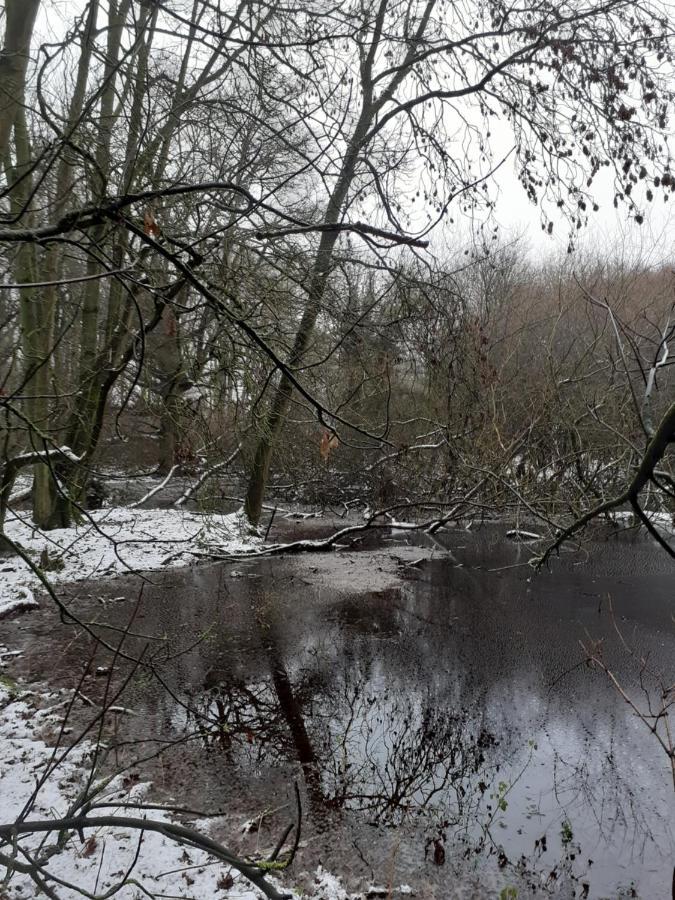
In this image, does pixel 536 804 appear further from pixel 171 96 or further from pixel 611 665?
pixel 171 96

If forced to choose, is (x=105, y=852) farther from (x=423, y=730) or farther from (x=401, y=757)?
(x=423, y=730)

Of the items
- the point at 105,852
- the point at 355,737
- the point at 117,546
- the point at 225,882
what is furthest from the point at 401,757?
the point at 117,546

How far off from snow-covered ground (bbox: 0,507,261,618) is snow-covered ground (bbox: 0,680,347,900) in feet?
10.8

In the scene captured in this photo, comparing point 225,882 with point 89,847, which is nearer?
point 225,882

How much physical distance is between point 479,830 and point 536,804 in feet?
1.86

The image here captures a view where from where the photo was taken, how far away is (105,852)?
4.00 meters

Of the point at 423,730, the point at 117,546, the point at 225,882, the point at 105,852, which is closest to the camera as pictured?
the point at 225,882

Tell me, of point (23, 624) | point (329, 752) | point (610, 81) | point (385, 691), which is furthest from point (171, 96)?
point (23, 624)

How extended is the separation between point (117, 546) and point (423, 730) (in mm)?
6292

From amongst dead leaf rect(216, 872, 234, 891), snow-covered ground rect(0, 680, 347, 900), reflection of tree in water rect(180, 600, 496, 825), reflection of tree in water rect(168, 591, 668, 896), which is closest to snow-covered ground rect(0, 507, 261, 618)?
reflection of tree in water rect(168, 591, 668, 896)

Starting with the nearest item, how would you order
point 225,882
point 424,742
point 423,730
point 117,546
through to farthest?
point 225,882, point 424,742, point 423,730, point 117,546

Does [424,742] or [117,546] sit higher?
[117,546]

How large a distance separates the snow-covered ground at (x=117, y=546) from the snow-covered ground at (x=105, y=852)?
3302mm

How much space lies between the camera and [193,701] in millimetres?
6211
